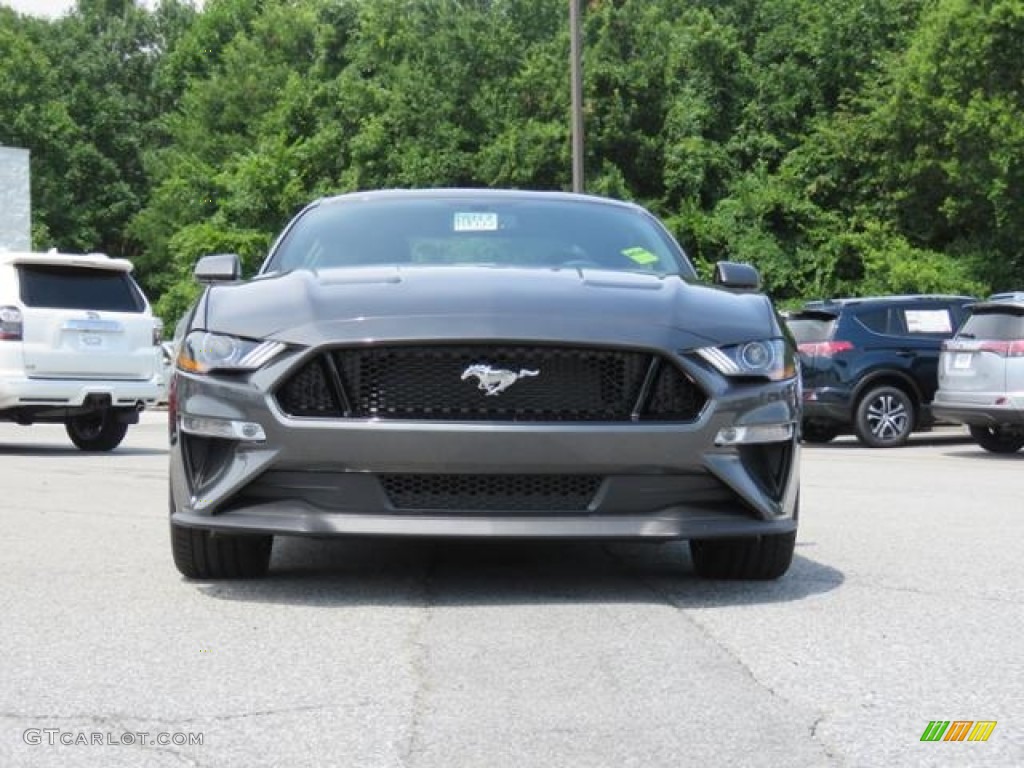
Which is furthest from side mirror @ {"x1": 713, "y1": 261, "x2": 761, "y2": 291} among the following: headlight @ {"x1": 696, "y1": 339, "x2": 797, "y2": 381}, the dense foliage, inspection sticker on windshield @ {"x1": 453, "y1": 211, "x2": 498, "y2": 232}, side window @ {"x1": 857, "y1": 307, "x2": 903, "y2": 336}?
the dense foliage

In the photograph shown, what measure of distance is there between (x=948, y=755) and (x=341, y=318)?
259 cm

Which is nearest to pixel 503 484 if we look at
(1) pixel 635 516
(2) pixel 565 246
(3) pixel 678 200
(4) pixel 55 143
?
(1) pixel 635 516

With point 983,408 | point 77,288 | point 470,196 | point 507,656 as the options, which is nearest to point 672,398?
point 507,656

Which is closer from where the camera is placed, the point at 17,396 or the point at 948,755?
the point at 948,755

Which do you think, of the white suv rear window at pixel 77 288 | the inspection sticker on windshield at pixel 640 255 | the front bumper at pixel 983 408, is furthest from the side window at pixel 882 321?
the inspection sticker on windshield at pixel 640 255

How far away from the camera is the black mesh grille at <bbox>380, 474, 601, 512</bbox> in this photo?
18.2 feet

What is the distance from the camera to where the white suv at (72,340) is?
15.2 meters

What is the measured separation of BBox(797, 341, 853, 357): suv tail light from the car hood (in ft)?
44.5

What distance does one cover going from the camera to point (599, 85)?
43781mm

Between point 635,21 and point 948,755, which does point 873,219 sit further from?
point 948,755

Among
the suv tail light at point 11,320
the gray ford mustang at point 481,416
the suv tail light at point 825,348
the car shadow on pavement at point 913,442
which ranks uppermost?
the gray ford mustang at point 481,416

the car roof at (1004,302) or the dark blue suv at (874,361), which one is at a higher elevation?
the car roof at (1004,302)

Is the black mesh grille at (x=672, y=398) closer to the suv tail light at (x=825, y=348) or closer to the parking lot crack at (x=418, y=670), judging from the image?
the parking lot crack at (x=418, y=670)

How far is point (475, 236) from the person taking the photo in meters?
6.96
